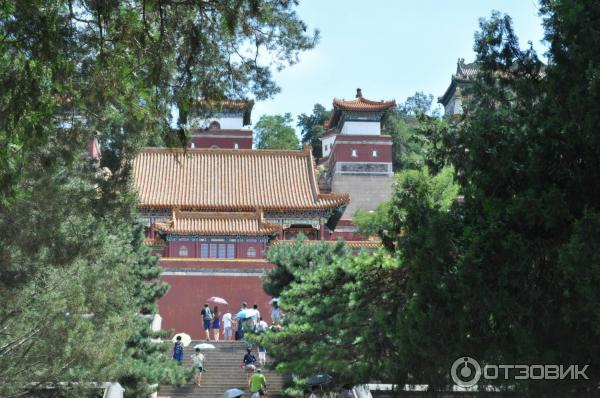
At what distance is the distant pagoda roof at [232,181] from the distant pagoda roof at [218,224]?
5.31ft

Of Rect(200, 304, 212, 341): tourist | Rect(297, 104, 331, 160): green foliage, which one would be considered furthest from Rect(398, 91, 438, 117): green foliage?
Rect(200, 304, 212, 341): tourist

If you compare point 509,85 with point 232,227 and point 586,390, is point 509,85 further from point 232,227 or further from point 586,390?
point 232,227

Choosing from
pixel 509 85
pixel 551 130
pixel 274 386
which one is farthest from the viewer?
pixel 274 386

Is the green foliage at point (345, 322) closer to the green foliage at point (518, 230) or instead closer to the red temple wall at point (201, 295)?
the green foliage at point (518, 230)

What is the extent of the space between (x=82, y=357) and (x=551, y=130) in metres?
7.44

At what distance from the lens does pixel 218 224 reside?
3375cm

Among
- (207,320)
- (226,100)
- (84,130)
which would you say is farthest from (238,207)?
(226,100)

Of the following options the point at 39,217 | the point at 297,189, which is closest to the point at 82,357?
Result: the point at 39,217

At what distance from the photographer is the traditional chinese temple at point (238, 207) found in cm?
3241

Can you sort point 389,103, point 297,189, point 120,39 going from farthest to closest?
point 389,103, point 297,189, point 120,39

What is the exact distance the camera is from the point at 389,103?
45.1m

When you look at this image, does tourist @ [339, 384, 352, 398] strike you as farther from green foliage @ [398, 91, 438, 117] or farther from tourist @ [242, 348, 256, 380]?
green foliage @ [398, 91, 438, 117]

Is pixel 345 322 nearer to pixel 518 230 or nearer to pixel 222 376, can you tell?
pixel 518 230

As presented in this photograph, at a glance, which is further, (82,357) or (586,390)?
(82,357)
